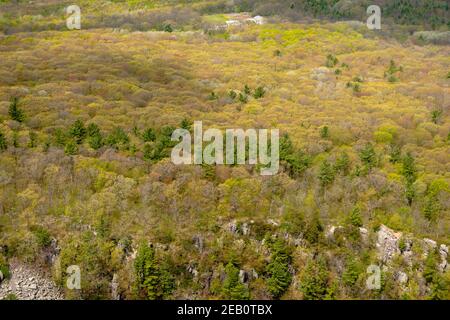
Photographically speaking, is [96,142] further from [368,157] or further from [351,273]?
[351,273]

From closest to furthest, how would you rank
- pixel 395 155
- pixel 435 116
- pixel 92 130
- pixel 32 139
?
pixel 32 139
pixel 395 155
pixel 92 130
pixel 435 116

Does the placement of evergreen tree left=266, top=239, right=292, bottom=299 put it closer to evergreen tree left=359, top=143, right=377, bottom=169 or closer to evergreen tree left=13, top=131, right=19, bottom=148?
evergreen tree left=359, top=143, right=377, bottom=169

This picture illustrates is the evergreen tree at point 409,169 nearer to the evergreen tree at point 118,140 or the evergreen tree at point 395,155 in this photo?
the evergreen tree at point 395,155

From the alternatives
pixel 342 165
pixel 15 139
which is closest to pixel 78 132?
pixel 15 139

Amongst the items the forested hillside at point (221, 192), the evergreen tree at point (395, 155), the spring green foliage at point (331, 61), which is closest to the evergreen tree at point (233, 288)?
the forested hillside at point (221, 192)

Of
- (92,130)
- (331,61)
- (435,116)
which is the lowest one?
(435,116)
